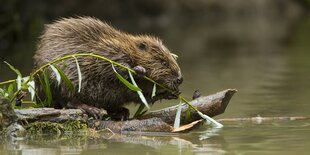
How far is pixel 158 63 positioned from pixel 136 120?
0.56 meters

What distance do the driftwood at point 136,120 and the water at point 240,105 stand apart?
5.4 inches

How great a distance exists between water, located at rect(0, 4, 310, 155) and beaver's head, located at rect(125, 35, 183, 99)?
41 cm

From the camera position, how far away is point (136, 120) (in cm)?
576

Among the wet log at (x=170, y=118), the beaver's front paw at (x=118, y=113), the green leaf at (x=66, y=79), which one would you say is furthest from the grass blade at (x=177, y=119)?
the green leaf at (x=66, y=79)

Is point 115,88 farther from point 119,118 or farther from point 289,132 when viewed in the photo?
point 289,132

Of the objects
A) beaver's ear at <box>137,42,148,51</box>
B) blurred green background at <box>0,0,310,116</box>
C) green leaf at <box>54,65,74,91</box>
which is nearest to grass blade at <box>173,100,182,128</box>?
beaver's ear at <box>137,42,148,51</box>

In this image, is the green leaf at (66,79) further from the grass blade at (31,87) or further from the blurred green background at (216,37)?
the blurred green background at (216,37)

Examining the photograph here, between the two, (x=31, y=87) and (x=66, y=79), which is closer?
(x=31, y=87)

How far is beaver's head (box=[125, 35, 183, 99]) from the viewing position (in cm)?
611

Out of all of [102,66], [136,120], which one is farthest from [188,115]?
[102,66]

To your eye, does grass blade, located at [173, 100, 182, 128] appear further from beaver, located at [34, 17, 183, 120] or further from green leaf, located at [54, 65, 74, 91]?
green leaf, located at [54, 65, 74, 91]

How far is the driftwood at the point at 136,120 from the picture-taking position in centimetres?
558

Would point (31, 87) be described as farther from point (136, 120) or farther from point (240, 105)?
point (240, 105)

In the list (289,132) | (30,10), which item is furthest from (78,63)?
(30,10)
